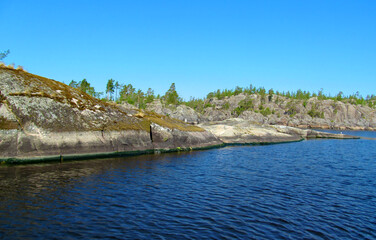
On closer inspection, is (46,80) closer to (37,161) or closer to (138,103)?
(37,161)

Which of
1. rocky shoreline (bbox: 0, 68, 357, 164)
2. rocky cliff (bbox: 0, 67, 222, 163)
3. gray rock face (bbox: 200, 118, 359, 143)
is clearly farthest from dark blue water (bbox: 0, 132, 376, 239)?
gray rock face (bbox: 200, 118, 359, 143)

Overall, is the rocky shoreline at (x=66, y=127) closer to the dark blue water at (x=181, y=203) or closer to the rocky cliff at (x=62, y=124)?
the rocky cliff at (x=62, y=124)

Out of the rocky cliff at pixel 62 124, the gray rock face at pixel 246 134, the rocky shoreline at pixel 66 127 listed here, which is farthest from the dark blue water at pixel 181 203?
the gray rock face at pixel 246 134

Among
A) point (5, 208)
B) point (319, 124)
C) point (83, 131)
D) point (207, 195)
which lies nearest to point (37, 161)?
point (83, 131)

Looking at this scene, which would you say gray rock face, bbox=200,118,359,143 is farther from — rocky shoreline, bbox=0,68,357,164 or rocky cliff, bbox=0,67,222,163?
rocky cliff, bbox=0,67,222,163

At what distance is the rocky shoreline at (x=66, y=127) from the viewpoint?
101 feet

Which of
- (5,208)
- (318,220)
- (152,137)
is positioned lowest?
(318,220)

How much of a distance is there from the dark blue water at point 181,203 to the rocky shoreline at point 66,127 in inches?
161

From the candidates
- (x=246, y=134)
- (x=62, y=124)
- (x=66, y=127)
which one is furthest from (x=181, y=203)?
(x=246, y=134)

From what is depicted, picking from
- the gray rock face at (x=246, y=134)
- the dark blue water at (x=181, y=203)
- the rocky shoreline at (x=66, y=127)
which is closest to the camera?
the dark blue water at (x=181, y=203)

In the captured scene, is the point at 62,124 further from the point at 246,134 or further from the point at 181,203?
the point at 246,134

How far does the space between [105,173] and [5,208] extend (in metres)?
11.0

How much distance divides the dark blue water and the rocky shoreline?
4.10 meters

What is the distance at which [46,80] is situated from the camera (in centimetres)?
3872
